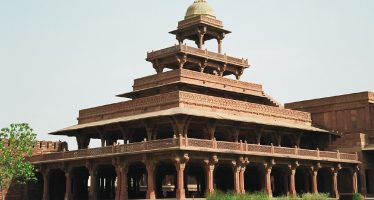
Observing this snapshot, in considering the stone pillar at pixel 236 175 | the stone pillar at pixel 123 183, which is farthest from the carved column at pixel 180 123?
Answer: the stone pillar at pixel 123 183

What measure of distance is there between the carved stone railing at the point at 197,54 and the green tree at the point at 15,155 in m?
12.3

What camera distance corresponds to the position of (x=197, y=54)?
46.7 metres

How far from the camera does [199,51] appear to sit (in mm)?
47156

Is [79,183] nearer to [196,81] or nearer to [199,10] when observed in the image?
[196,81]

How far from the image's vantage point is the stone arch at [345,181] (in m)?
49.4

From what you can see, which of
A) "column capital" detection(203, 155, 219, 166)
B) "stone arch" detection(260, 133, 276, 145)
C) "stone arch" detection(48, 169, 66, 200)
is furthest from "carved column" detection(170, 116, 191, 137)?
"stone arch" detection(48, 169, 66, 200)

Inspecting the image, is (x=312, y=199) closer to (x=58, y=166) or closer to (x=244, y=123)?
(x=244, y=123)

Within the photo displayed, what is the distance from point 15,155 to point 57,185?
5.25 meters

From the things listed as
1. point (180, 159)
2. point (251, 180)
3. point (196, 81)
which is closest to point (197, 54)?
point (196, 81)

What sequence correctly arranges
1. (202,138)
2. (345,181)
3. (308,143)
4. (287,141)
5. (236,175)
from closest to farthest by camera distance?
(236,175) → (202,138) → (287,141) → (345,181) → (308,143)

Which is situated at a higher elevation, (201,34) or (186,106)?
(201,34)

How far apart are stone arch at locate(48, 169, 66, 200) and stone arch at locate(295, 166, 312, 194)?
20705mm

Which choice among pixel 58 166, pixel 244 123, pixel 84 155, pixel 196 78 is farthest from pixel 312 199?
pixel 58 166

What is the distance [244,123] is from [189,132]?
4.28m
